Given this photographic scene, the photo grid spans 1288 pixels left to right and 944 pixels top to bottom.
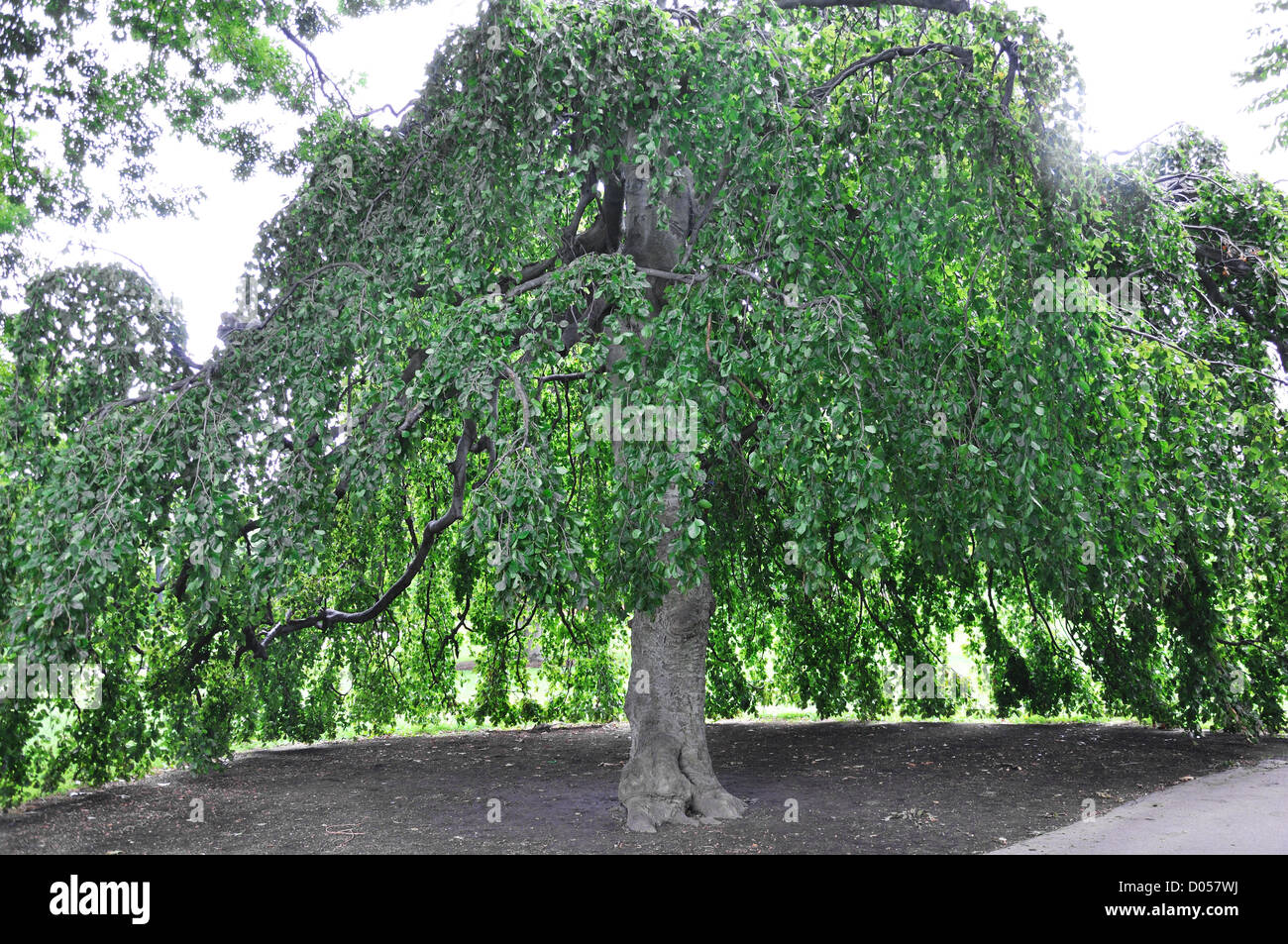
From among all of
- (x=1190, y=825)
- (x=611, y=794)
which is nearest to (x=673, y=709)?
(x=611, y=794)

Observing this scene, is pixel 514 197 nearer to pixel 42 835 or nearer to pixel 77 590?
pixel 77 590

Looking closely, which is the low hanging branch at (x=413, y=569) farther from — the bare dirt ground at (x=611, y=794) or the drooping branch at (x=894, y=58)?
the drooping branch at (x=894, y=58)

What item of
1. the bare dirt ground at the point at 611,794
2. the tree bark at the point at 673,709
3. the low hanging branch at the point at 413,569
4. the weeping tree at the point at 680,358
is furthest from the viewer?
the low hanging branch at the point at 413,569

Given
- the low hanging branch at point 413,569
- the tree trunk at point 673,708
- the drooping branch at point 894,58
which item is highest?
the drooping branch at point 894,58

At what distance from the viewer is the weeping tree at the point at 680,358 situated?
420cm

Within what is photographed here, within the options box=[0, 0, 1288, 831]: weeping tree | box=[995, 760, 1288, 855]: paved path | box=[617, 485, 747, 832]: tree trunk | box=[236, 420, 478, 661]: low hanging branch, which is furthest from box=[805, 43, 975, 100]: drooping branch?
box=[995, 760, 1288, 855]: paved path

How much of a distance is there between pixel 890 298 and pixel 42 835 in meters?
6.64

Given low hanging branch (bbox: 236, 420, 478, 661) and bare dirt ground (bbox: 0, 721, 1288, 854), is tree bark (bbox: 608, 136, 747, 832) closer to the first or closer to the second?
bare dirt ground (bbox: 0, 721, 1288, 854)

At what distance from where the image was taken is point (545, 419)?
28.1 ft

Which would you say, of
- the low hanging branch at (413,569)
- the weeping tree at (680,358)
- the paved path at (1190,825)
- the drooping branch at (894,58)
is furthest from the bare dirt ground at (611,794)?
the drooping branch at (894,58)

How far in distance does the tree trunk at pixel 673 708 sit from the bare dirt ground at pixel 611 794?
0.31m

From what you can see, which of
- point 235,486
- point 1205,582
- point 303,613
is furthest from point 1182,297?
point 303,613

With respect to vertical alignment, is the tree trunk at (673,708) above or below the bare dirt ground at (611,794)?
above

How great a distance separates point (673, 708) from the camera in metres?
6.20
